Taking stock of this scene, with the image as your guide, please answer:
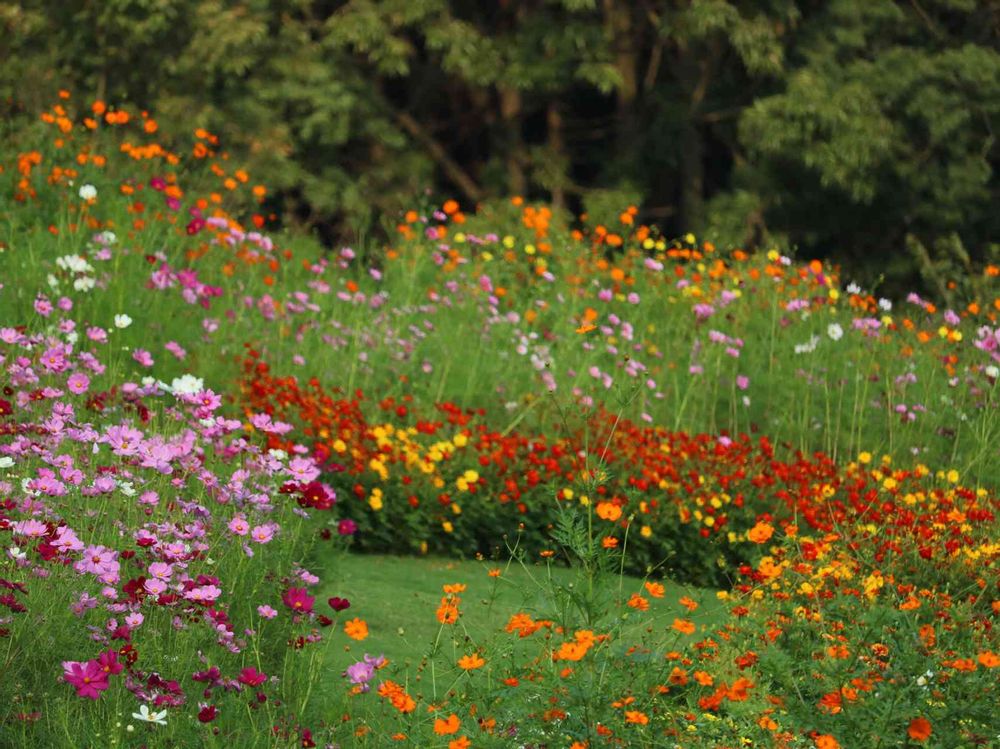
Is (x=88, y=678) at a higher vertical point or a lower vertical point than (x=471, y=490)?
higher

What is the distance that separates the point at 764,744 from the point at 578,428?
3.32 metres

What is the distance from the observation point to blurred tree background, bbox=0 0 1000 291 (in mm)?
13195

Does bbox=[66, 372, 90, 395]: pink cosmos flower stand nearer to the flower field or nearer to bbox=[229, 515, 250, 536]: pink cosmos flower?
the flower field

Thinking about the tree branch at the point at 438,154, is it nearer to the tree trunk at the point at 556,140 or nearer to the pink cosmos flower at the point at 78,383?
the tree trunk at the point at 556,140

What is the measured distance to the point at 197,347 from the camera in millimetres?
6645

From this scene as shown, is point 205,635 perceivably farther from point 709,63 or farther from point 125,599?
point 709,63

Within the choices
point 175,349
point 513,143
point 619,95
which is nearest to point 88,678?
point 175,349

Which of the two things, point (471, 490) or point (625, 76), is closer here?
point (471, 490)

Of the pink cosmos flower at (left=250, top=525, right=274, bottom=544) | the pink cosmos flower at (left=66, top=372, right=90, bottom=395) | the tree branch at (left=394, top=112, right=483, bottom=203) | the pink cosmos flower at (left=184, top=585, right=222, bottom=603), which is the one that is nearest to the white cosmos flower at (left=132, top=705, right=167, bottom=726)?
the pink cosmos flower at (left=184, top=585, right=222, bottom=603)

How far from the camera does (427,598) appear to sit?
5293 mm

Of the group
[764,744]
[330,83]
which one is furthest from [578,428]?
[330,83]

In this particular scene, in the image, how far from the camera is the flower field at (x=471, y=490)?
3.39m

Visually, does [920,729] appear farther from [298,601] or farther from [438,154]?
[438,154]

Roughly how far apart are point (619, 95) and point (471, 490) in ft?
32.5
